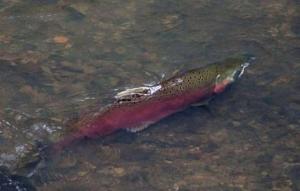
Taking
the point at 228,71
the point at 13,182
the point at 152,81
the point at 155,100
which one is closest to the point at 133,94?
the point at 155,100

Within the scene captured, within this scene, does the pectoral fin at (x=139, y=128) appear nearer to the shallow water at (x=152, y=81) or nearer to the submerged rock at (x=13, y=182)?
the shallow water at (x=152, y=81)

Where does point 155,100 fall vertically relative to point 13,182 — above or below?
above

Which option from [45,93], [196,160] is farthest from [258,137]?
[45,93]

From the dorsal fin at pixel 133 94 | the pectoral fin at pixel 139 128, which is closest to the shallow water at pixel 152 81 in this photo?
the pectoral fin at pixel 139 128

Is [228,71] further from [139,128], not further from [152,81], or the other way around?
[139,128]

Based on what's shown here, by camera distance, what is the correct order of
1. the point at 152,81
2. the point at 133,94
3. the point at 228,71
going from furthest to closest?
the point at 152,81, the point at 228,71, the point at 133,94

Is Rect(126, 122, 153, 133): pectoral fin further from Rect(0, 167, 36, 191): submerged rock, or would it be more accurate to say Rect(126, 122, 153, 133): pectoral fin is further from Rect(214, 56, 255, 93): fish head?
Rect(0, 167, 36, 191): submerged rock
